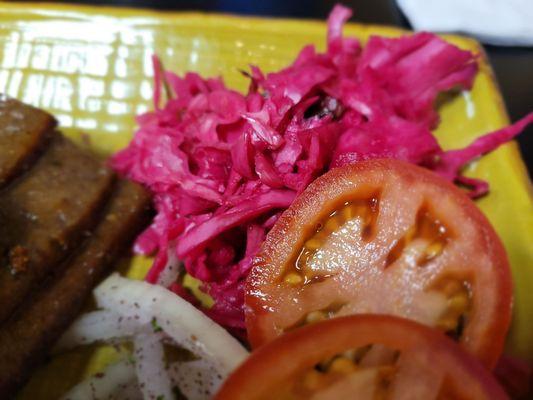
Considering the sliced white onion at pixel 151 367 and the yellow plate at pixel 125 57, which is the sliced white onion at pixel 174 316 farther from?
the yellow plate at pixel 125 57

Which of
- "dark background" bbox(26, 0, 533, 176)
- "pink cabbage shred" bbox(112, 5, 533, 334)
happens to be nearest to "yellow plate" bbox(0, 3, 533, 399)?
"pink cabbage shred" bbox(112, 5, 533, 334)

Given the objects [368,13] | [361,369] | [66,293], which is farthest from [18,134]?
[368,13]

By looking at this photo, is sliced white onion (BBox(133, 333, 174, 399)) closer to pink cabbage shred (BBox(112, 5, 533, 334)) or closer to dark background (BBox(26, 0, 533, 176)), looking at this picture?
pink cabbage shred (BBox(112, 5, 533, 334))

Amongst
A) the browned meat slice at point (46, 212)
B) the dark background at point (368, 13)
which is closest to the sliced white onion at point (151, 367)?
the browned meat slice at point (46, 212)

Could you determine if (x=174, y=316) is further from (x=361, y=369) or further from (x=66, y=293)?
(x=361, y=369)

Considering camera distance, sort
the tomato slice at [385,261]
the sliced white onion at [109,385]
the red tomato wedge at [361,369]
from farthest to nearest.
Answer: the sliced white onion at [109,385]
the tomato slice at [385,261]
the red tomato wedge at [361,369]

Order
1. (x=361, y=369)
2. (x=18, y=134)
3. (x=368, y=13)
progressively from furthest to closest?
(x=368, y=13), (x=18, y=134), (x=361, y=369)
